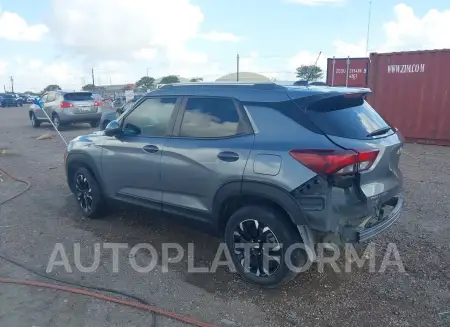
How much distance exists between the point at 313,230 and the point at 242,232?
26.0 inches

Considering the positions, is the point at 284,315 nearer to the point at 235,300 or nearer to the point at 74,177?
the point at 235,300

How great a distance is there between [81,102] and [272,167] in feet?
46.4

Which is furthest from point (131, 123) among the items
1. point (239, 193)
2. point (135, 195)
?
point (239, 193)

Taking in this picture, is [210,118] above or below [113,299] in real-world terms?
above

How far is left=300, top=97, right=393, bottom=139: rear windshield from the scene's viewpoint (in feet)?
10.3

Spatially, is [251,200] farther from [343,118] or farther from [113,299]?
[113,299]

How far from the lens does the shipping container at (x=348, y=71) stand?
13023 mm

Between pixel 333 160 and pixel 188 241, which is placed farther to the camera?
A: pixel 188 241

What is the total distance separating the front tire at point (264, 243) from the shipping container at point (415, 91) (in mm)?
8316

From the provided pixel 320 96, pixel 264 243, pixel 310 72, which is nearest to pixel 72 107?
pixel 310 72

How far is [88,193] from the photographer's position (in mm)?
5094

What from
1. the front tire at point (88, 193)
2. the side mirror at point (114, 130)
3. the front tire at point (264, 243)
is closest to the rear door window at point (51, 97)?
the front tire at point (88, 193)

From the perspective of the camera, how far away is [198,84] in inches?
155

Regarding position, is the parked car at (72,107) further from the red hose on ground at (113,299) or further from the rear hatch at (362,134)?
the rear hatch at (362,134)
